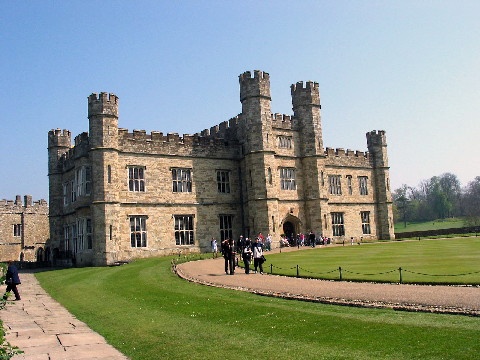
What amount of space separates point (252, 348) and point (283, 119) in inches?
1210

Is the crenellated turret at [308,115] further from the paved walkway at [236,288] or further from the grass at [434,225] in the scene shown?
the grass at [434,225]

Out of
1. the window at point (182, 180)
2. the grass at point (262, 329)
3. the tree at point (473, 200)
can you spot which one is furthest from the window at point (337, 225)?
the tree at point (473, 200)

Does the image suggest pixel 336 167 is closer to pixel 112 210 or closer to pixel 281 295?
pixel 112 210

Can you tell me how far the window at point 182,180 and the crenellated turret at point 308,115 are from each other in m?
9.95

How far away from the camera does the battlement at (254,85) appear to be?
35531mm

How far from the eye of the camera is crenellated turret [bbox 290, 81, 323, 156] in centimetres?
3878

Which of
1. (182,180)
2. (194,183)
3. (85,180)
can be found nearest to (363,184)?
(194,183)

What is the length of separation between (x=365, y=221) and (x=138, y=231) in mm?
22519

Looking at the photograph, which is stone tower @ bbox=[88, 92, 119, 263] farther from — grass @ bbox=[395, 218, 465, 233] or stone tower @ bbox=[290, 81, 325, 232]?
grass @ bbox=[395, 218, 465, 233]

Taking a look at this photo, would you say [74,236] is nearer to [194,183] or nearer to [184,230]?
[184,230]

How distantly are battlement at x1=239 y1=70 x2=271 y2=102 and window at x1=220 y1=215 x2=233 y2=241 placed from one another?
883 cm

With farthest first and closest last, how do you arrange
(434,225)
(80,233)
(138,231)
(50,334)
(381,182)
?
(434,225) → (381,182) → (80,233) → (138,231) → (50,334)

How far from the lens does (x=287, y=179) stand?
3812 centimetres

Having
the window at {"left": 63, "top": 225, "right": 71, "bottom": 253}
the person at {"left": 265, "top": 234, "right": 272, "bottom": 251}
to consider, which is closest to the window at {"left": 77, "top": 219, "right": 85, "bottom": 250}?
the window at {"left": 63, "top": 225, "right": 71, "bottom": 253}
